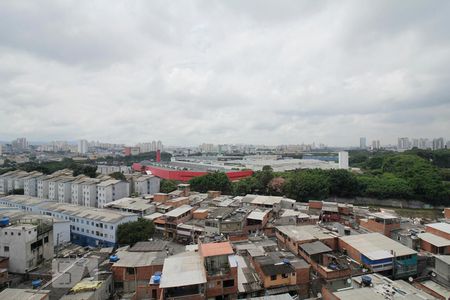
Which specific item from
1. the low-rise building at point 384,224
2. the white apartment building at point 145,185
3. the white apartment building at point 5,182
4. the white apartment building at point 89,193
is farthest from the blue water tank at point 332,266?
the white apartment building at point 5,182

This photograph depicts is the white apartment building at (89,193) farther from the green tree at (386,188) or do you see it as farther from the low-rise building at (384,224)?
Answer: the green tree at (386,188)

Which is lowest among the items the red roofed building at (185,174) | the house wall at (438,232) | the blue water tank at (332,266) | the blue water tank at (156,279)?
the blue water tank at (156,279)

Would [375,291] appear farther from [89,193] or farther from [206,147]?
[206,147]

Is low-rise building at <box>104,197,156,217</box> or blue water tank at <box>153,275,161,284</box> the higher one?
low-rise building at <box>104,197,156,217</box>

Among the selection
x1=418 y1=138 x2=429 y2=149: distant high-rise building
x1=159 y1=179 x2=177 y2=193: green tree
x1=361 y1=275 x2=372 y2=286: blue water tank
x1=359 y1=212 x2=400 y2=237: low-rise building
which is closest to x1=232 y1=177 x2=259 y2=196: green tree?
x1=159 y1=179 x2=177 y2=193: green tree

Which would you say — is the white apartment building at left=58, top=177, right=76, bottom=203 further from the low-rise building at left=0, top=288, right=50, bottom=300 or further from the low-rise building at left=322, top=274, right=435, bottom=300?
the low-rise building at left=322, top=274, right=435, bottom=300

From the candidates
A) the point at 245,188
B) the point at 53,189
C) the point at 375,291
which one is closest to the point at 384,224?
the point at 375,291
